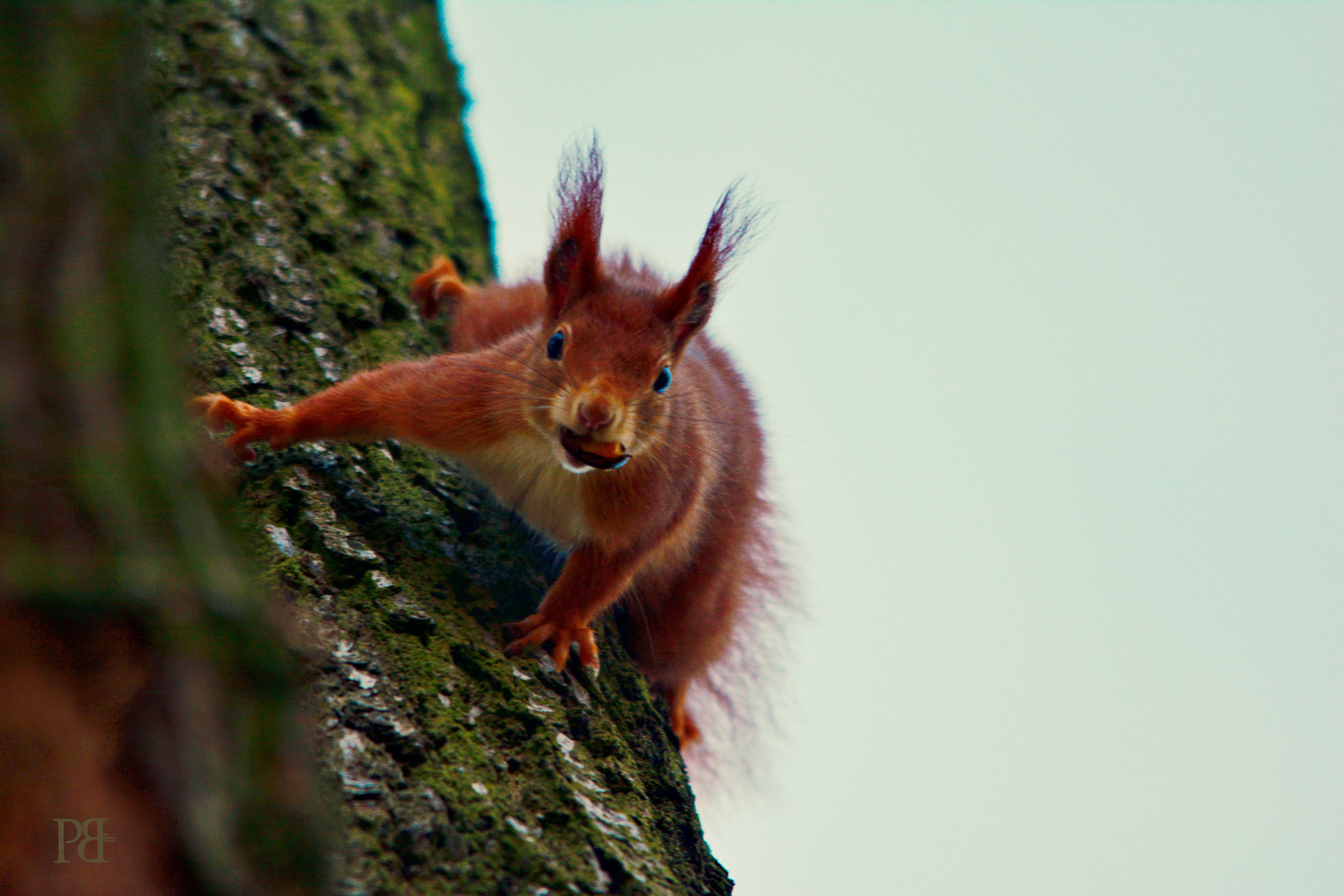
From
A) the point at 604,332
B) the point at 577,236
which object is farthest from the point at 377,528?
the point at 577,236

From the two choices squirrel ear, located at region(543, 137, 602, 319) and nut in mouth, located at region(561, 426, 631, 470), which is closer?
nut in mouth, located at region(561, 426, 631, 470)

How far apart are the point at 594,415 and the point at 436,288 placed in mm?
1001

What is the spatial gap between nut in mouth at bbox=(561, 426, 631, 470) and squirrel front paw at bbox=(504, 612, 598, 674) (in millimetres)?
335

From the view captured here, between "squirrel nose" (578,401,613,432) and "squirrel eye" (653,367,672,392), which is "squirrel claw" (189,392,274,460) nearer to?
"squirrel nose" (578,401,613,432)

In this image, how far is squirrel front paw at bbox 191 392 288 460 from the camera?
193 cm

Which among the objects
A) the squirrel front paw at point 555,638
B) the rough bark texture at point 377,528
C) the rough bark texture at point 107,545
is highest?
the rough bark texture at point 107,545

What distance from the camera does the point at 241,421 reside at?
1.94m

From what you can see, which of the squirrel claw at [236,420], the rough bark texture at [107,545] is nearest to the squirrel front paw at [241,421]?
the squirrel claw at [236,420]

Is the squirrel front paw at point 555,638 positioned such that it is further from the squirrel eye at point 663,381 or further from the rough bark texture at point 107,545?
the rough bark texture at point 107,545

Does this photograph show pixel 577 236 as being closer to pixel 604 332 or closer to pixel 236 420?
pixel 604 332

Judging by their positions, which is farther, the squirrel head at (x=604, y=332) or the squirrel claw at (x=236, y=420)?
the squirrel head at (x=604, y=332)

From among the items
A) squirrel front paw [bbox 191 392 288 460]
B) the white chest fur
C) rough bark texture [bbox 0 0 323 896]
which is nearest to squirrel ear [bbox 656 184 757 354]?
the white chest fur

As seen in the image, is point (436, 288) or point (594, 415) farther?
point (436, 288)

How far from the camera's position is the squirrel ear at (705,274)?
2.56 m
